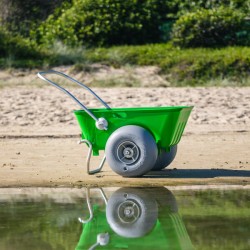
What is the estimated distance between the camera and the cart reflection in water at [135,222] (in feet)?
22.4

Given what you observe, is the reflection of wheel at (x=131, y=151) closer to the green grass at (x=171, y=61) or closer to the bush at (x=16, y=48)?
the green grass at (x=171, y=61)

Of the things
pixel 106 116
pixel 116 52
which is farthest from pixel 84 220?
pixel 116 52

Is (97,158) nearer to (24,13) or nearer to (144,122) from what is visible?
(144,122)

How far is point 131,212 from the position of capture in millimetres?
8078

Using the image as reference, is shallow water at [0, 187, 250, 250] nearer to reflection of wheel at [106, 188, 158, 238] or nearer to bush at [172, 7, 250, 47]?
reflection of wheel at [106, 188, 158, 238]

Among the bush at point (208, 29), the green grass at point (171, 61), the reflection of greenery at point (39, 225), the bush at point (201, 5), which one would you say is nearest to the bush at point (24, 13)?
the green grass at point (171, 61)

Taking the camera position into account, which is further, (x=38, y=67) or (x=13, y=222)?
(x=38, y=67)

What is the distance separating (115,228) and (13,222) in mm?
811

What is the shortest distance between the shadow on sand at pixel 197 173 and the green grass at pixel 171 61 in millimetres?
6769

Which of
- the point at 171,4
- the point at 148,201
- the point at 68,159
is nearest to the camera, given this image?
the point at 148,201

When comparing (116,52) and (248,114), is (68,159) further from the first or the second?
(116,52)

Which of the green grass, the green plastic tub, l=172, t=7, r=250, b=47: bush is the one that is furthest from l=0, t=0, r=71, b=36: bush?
the green plastic tub

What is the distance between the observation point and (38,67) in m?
18.2

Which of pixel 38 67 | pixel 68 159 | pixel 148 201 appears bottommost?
pixel 38 67
